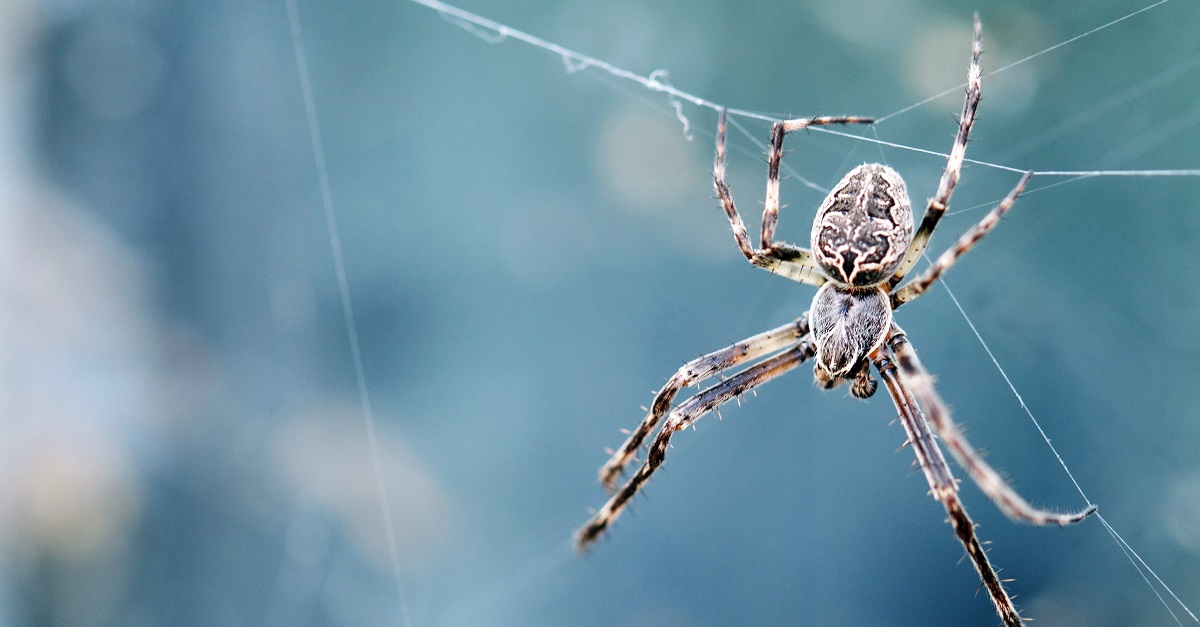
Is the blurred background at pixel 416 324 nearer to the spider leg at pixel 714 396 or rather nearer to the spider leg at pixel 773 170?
the spider leg at pixel 714 396

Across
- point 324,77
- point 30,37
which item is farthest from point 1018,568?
point 30,37

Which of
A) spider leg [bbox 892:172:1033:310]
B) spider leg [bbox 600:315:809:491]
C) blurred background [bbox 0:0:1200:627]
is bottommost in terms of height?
spider leg [bbox 892:172:1033:310]

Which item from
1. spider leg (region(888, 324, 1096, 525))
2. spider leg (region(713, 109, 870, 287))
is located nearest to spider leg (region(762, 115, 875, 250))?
spider leg (region(713, 109, 870, 287))

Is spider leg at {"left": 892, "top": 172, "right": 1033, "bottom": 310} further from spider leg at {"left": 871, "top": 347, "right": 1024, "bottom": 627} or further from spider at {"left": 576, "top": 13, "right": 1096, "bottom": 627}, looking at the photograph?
spider leg at {"left": 871, "top": 347, "right": 1024, "bottom": 627}

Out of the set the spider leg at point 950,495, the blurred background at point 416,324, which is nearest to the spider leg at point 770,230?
the spider leg at point 950,495

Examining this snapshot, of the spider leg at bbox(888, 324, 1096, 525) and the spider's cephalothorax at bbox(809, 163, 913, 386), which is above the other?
the spider's cephalothorax at bbox(809, 163, 913, 386)

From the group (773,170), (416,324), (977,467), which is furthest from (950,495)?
(416,324)
